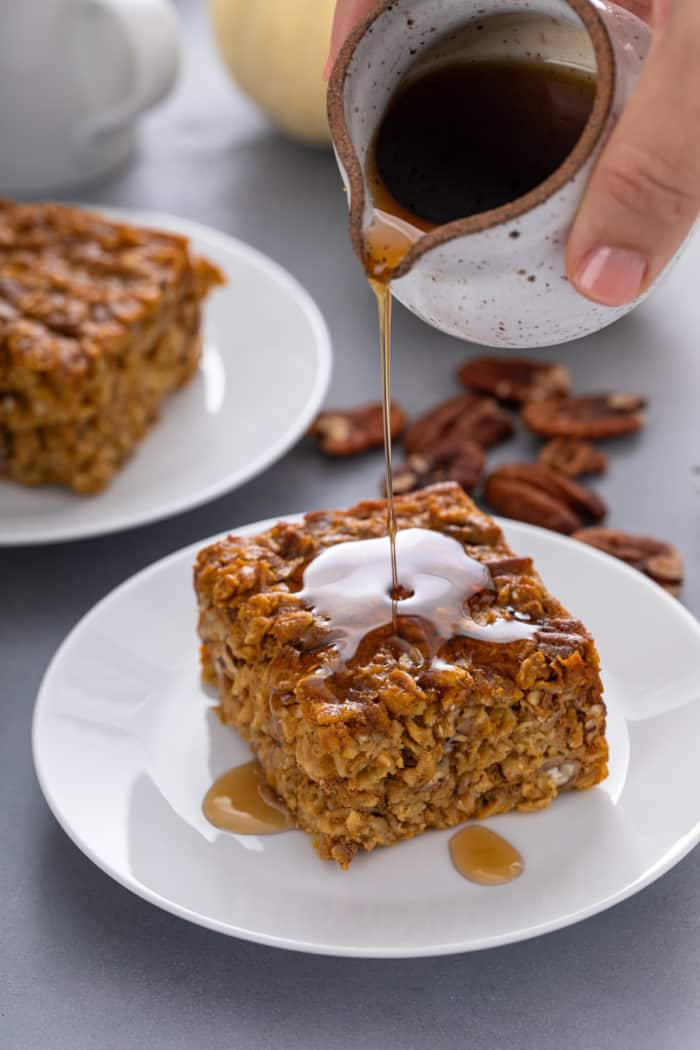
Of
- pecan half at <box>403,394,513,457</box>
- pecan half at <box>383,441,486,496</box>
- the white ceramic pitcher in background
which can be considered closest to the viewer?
pecan half at <box>383,441,486,496</box>

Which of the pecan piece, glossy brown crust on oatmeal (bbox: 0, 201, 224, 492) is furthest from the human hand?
the pecan piece

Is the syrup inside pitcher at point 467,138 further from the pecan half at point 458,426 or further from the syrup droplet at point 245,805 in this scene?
the pecan half at point 458,426

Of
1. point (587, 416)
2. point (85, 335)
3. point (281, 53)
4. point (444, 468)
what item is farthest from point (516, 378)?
point (281, 53)

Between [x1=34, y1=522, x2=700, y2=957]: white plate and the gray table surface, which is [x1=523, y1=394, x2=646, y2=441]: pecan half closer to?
the gray table surface

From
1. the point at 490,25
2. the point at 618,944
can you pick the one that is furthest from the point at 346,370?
the point at 618,944

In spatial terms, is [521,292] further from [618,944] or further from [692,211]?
[618,944]

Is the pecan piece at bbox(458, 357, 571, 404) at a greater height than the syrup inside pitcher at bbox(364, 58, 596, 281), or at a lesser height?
lesser

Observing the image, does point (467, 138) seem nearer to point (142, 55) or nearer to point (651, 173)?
point (651, 173)

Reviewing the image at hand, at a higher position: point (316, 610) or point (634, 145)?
point (634, 145)
